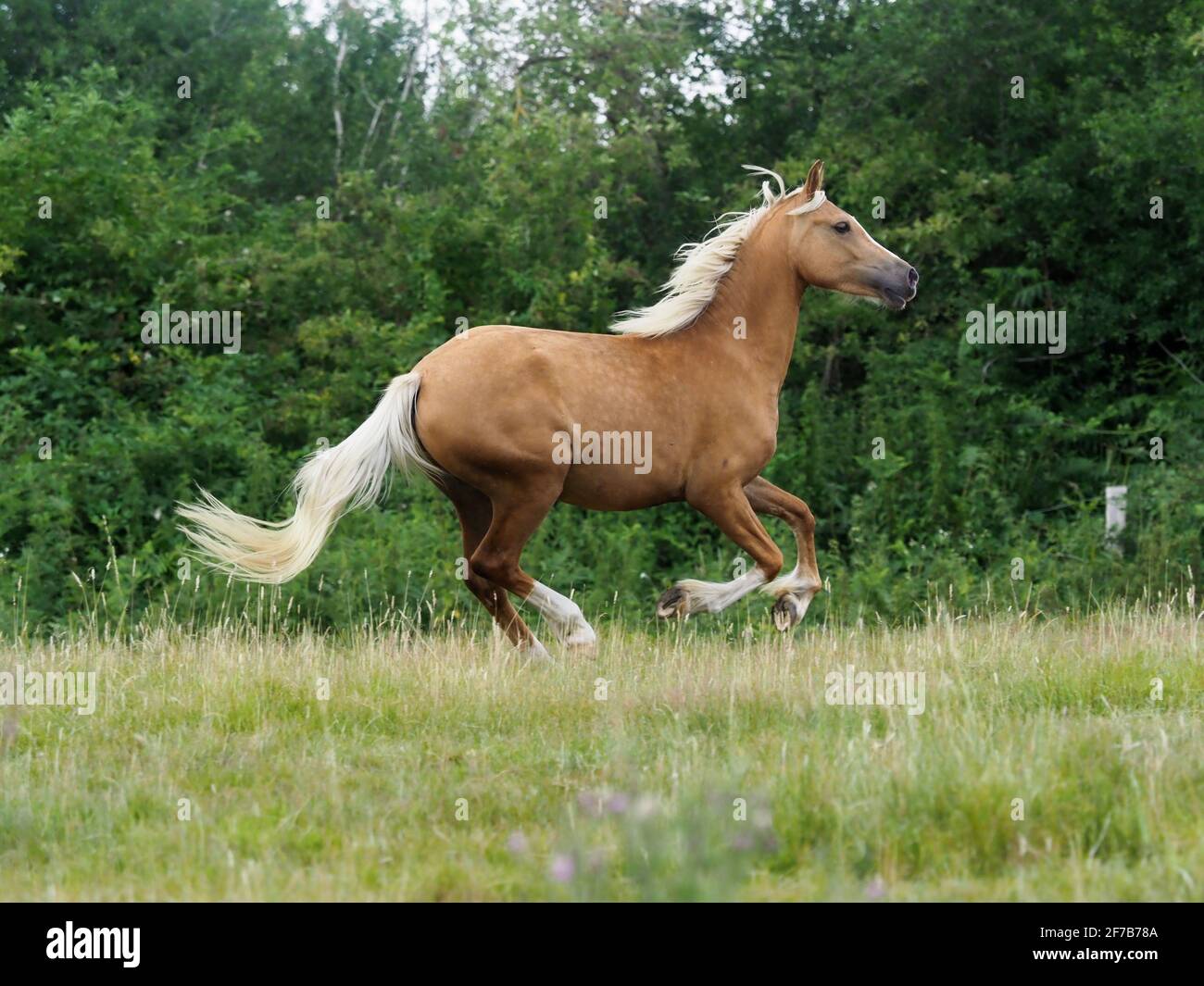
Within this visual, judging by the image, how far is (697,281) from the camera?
833cm

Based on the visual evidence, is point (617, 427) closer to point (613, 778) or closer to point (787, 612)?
point (787, 612)

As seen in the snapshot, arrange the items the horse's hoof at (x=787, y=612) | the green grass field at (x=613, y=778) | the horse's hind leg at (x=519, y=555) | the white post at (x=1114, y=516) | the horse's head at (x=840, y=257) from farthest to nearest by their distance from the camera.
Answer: the white post at (x=1114, y=516), the horse's head at (x=840, y=257), the horse's hoof at (x=787, y=612), the horse's hind leg at (x=519, y=555), the green grass field at (x=613, y=778)

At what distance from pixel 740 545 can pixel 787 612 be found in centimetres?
47

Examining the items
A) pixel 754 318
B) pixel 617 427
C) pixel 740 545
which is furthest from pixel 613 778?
pixel 754 318

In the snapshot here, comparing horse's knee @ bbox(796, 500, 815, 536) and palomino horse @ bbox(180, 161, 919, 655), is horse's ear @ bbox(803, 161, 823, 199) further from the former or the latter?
horse's knee @ bbox(796, 500, 815, 536)

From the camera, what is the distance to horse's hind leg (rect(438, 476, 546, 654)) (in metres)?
8.02

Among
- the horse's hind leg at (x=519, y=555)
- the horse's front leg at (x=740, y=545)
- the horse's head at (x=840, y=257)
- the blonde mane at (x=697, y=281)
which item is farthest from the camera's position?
the horse's head at (x=840, y=257)

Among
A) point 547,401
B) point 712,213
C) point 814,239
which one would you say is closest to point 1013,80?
point 712,213

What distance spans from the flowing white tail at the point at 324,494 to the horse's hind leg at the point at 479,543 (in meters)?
0.31

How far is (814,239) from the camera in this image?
8.31m

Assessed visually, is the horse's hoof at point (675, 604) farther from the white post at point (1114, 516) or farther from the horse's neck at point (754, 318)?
the white post at point (1114, 516)

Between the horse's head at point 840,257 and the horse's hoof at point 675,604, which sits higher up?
the horse's head at point 840,257

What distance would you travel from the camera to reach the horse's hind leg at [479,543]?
26.3 ft

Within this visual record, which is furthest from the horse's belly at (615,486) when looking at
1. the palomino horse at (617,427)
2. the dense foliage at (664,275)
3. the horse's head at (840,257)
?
the dense foliage at (664,275)
